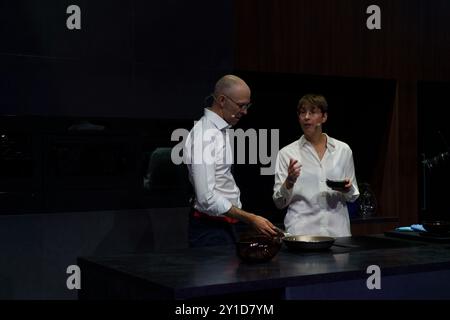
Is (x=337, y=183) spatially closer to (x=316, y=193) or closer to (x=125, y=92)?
(x=316, y=193)

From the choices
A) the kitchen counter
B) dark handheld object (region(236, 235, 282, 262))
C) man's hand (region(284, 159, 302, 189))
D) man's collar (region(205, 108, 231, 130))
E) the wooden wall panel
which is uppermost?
the wooden wall panel

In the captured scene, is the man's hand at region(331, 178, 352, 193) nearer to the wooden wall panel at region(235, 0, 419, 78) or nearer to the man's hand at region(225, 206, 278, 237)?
the man's hand at region(225, 206, 278, 237)

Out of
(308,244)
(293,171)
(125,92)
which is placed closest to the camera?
(308,244)

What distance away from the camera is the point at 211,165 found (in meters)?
2.70

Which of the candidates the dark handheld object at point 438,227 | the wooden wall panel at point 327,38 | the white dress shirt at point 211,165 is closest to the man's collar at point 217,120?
→ the white dress shirt at point 211,165

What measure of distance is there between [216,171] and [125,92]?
0.95 m

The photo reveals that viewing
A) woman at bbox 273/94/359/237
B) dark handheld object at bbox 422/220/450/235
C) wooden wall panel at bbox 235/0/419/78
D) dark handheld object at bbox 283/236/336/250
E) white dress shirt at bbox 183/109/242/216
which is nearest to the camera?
dark handheld object at bbox 283/236/336/250

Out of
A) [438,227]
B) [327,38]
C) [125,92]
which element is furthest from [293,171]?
[327,38]

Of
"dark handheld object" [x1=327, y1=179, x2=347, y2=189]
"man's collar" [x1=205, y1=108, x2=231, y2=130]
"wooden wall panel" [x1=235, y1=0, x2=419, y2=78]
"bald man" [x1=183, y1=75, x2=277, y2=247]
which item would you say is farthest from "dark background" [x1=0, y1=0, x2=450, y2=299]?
"dark handheld object" [x1=327, y1=179, x2=347, y2=189]

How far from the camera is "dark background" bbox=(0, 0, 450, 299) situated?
328 cm

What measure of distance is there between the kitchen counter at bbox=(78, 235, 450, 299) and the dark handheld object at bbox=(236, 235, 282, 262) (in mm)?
25

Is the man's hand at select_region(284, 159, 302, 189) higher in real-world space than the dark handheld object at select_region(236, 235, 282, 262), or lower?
higher

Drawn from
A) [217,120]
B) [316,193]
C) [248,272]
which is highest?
[217,120]
